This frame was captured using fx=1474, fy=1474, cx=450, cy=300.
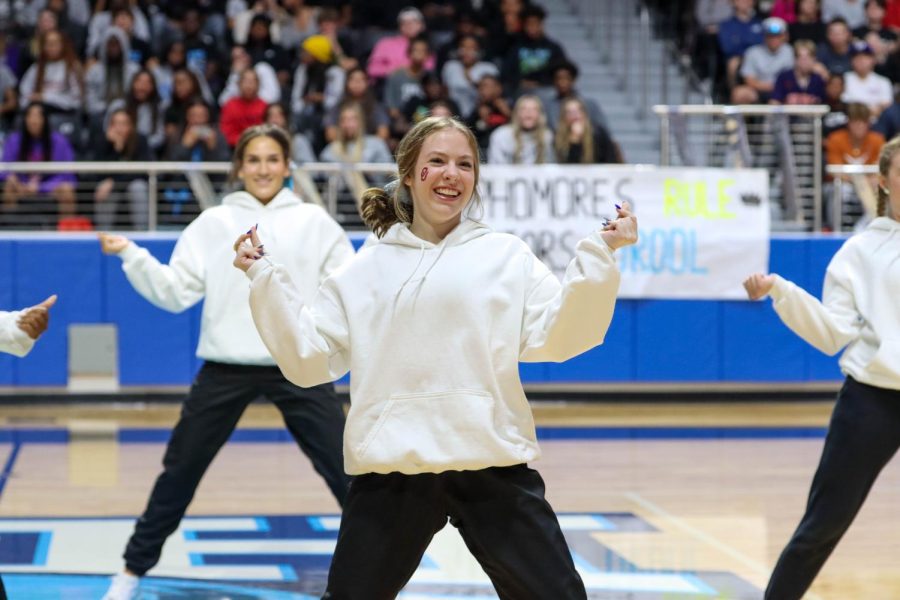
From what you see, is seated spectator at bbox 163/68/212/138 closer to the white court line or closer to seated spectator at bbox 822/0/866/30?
the white court line

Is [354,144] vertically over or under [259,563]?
over

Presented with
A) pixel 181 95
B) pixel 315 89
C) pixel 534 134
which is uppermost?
pixel 315 89

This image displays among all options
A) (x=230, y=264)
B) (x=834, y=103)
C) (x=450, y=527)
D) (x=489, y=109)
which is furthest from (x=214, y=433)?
(x=834, y=103)

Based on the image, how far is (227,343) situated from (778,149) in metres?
8.38

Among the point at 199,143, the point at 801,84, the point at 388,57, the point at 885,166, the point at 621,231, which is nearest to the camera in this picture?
the point at 621,231

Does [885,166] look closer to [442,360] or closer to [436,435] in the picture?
[442,360]

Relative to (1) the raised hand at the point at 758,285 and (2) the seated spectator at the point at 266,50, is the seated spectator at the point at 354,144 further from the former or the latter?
(1) the raised hand at the point at 758,285

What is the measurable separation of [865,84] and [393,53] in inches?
208

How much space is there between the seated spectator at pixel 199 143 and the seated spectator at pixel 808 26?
24.1 feet

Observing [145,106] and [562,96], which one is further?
[562,96]

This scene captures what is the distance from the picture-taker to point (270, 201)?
6895 mm

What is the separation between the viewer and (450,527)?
8.24 meters

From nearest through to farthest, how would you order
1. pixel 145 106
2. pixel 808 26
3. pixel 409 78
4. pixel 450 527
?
1. pixel 450 527
2. pixel 145 106
3. pixel 409 78
4. pixel 808 26

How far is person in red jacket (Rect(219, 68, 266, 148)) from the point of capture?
14.6m
